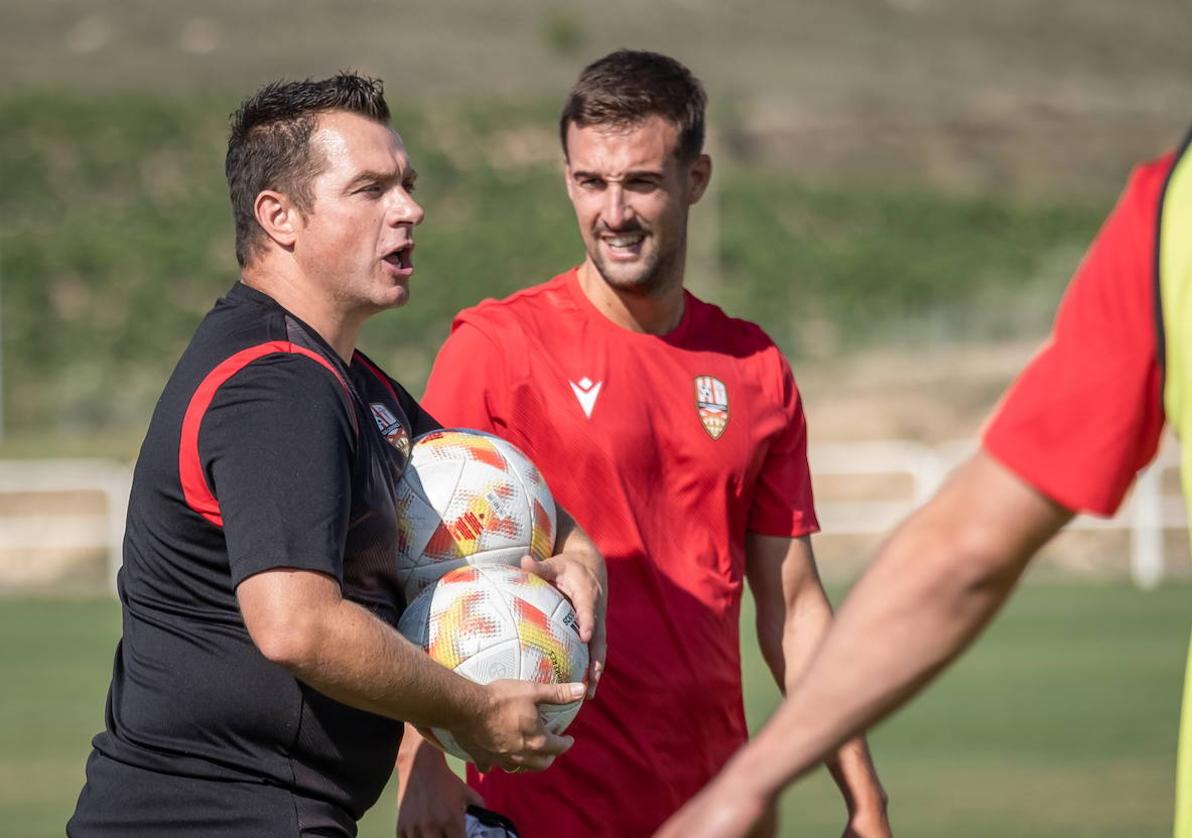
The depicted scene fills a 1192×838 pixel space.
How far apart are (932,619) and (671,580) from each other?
2.73 meters

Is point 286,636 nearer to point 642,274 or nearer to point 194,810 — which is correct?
point 194,810

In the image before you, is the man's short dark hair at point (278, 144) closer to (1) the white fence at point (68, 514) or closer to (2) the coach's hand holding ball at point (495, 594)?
(2) the coach's hand holding ball at point (495, 594)

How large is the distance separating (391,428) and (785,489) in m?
1.43

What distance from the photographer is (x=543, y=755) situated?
13.3ft

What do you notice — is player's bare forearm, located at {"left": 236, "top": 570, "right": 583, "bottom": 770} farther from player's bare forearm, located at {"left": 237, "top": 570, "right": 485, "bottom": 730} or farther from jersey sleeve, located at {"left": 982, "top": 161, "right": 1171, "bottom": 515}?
jersey sleeve, located at {"left": 982, "top": 161, "right": 1171, "bottom": 515}

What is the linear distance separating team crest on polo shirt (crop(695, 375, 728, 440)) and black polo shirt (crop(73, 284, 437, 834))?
1.40m

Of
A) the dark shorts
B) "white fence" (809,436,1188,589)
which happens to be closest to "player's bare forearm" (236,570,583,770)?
the dark shorts

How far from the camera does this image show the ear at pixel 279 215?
163 inches

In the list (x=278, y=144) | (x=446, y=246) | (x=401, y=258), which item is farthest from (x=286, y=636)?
(x=446, y=246)

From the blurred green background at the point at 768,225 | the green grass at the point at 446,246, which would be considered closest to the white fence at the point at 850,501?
the blurred green background at the point at 768,225

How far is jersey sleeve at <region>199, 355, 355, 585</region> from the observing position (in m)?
3.59

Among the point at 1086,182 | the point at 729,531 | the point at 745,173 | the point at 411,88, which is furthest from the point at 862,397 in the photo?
the point at 411,88

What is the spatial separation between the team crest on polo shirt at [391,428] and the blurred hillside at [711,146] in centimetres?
2984

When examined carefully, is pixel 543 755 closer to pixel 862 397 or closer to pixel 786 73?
pixel 862 397
